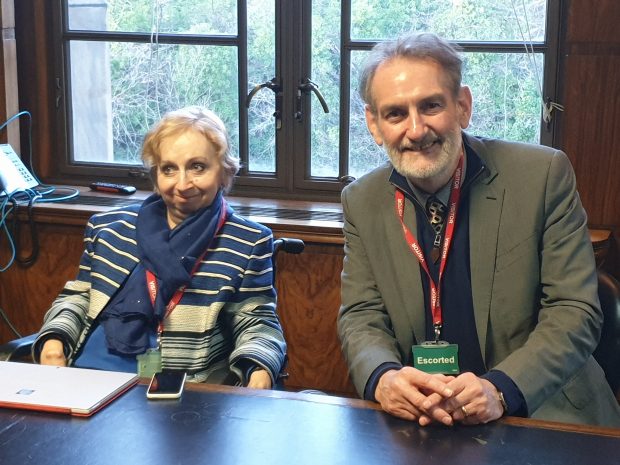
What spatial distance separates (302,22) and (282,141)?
45 centimetres

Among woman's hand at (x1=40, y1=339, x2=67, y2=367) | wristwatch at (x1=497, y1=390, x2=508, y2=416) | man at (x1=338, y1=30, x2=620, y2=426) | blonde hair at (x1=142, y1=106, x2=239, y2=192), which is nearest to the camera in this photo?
wristwatch at (x1=497, y1=390, x2=508, y2=416)

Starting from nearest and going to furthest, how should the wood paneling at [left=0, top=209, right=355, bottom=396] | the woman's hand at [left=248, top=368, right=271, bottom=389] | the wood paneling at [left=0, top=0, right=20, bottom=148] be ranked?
the woman's hand at [left=248, top=368, right=271, bottom=389], the wood paneling at [left=0, top=209, right=355, bottom=396], the wood paneling at [left=0, top=0, right=20, bottom=148]

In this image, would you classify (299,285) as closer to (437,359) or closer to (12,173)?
(12,173)

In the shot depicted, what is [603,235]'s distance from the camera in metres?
3.07

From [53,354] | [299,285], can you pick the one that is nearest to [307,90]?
[299,285]

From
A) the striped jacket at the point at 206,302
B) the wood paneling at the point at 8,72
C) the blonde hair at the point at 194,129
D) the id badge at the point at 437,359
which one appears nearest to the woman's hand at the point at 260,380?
the striped jacket at the point at 206,302

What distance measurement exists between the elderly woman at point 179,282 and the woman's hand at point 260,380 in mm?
83

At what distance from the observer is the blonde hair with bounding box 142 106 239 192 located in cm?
241

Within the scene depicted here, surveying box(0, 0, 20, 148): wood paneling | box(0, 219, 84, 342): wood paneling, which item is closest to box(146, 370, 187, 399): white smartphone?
box(0, 219, 84, 342): wood paneling

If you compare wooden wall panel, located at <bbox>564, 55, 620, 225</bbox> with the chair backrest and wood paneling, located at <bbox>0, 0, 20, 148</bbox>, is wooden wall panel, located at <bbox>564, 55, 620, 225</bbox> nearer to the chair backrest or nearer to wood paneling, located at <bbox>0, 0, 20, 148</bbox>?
the chair backrest

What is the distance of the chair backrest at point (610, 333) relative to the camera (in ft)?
6.74

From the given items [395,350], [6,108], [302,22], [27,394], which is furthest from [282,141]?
[27,394]

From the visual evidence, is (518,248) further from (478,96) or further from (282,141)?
(282,141)

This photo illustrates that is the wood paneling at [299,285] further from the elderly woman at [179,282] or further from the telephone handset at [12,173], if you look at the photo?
the elderly woman at [179,282]
